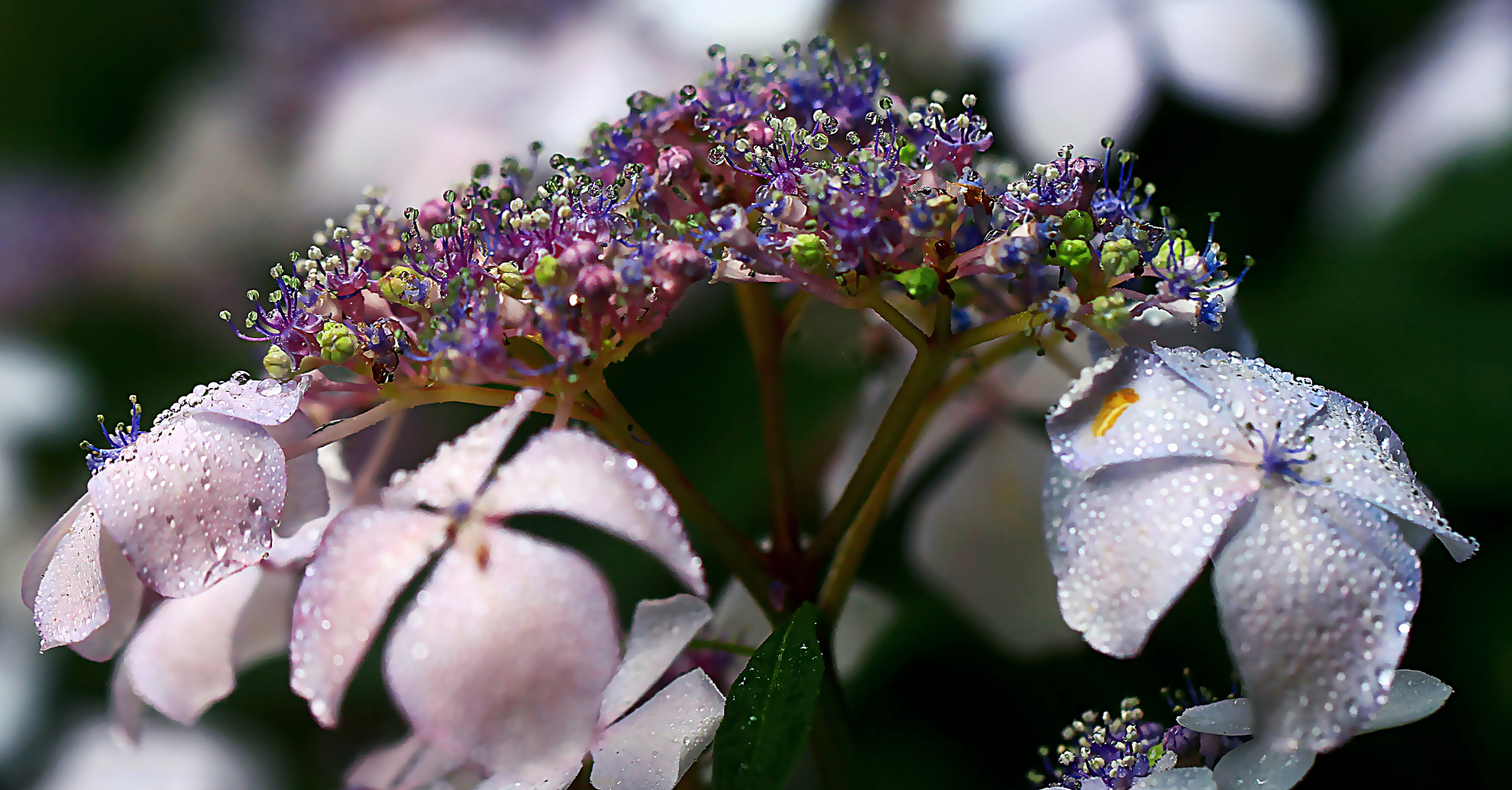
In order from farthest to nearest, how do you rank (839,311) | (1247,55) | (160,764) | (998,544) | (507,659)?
(160,764), (1247,55), (839,311), (998,544), (507,659)

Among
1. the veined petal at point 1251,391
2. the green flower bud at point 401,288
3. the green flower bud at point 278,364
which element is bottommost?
the green flower bud at point 278,364

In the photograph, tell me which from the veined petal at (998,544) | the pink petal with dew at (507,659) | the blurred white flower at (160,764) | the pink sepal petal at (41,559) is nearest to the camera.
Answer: the pink petal with dew at (507,659)

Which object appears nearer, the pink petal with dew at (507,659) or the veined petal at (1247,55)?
the pink petal with dew at (507,659)

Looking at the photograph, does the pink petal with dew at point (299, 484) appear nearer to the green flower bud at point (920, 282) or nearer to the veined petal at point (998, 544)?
the green flower bud at point (920, 282)

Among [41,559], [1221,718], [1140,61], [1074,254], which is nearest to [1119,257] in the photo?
[1074,254]

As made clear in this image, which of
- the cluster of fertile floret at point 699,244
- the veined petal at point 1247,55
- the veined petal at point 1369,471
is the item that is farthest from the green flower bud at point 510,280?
the veined petal at point 1247,55

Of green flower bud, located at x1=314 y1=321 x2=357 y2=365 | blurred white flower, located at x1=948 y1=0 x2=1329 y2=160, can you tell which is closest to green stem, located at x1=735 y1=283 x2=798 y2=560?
green flower bud, located at x1=314 y1=321 x2=357 y2=365

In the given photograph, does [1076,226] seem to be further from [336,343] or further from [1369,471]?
[336,343]
